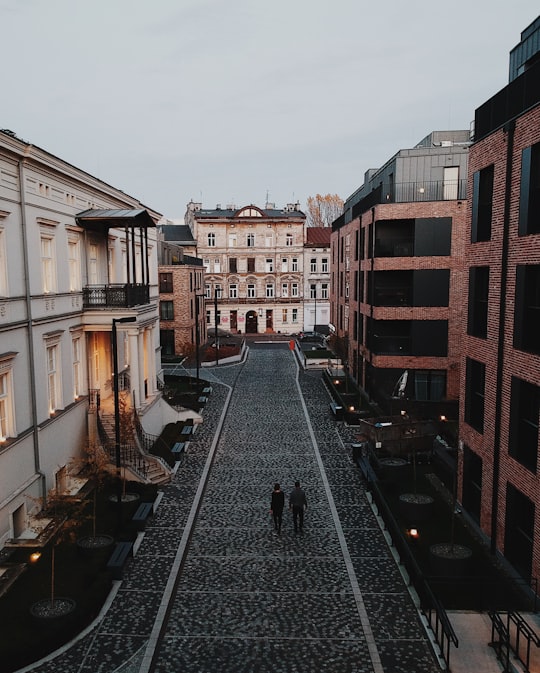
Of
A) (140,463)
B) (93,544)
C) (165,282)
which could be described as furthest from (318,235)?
(93,544)

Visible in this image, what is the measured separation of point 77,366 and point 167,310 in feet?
98.3

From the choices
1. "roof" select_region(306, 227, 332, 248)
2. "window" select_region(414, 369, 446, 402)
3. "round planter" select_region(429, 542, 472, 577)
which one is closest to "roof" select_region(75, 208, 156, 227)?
"round planter" select_region(429, 542, 472, 577)

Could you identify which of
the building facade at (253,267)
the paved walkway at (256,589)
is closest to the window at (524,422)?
the paved walkway at (256,589)

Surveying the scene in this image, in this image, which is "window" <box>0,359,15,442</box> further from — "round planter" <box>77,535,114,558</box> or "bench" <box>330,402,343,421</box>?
"bench" <box>330,402,343,421</box>

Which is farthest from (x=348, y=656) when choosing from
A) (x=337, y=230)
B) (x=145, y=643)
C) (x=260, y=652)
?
(x=337, y=230)

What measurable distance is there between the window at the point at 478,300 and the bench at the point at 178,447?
1204 cm

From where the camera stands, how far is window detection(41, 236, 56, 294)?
1858cm

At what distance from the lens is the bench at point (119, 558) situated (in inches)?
531

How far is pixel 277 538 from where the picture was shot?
52.7 feet

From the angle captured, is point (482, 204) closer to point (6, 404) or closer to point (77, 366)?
point (6, 404)

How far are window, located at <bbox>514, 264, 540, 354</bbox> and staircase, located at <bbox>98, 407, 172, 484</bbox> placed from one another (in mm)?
12748

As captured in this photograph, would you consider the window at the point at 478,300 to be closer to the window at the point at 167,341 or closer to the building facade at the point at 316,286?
the window at the point at 167,341

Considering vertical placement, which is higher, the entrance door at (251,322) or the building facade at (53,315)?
the building facade at (53,315)

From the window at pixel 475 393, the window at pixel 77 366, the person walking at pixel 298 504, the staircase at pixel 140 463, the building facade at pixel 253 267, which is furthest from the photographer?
the building facade at pixel 253 267
